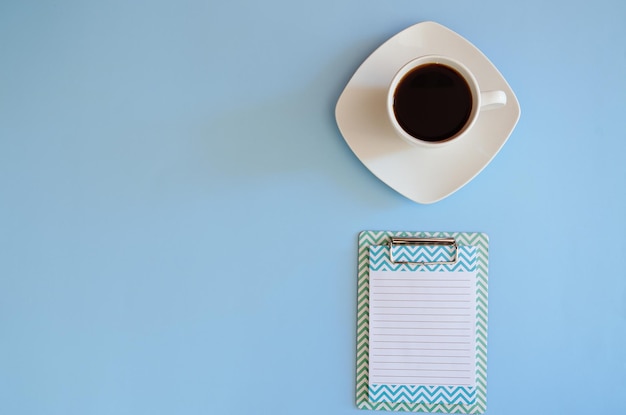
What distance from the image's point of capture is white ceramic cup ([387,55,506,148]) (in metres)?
0.67

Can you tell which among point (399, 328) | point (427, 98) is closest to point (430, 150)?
point (427, 98)

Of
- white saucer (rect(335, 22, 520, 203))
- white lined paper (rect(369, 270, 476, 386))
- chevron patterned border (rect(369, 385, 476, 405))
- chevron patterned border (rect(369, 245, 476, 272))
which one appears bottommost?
chevron patterned border (rect(369, 385, 476, 405))

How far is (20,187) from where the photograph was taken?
0.81 metres

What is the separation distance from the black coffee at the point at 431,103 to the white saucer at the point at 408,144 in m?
0.05

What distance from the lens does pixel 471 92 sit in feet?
2.23

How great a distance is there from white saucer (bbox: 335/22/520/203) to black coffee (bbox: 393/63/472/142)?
48mm

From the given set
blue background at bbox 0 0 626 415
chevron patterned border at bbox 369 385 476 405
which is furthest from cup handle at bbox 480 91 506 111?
chevron patterned border at bbox 369 385 476 405

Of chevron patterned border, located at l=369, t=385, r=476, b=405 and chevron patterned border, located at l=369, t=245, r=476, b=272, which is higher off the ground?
chevron patterned border, located at l=369, t=245, r=476, b=272

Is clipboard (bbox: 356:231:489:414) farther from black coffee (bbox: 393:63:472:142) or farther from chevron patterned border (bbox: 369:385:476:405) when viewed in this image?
black coffee (bbox: 393:63:472:142)

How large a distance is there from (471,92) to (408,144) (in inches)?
4.3

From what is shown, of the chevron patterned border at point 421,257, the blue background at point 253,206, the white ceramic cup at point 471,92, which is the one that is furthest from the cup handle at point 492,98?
the chevron patterned border at point 421,257

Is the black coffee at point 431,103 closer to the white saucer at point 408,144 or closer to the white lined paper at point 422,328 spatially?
the white saucer at point 408,144

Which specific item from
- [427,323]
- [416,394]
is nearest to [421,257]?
[427,323]

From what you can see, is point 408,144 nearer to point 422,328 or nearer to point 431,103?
point 431,103
